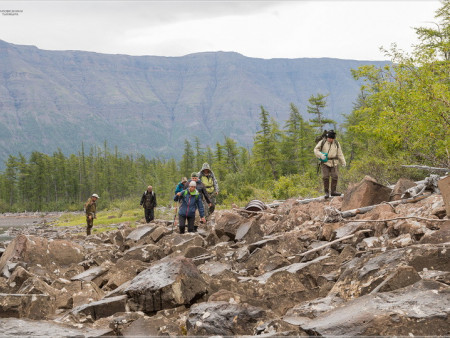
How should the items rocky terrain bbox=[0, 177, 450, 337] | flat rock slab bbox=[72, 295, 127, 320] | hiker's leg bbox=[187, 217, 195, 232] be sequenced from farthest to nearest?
hiker's leg bbox=[187, 217, 195, 232]
flat rock slab bbox=[72, 295, 127, 320]
rocky terrain bbox=[0, 177, 450, 337]

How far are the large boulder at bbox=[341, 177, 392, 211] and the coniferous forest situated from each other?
8.35 ft

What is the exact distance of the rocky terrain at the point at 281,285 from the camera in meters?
4.47

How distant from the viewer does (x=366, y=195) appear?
38.2ft

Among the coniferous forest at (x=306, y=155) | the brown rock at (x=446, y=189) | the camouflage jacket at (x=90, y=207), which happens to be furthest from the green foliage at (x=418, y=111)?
the camouflage jacket at (x=90, y=207)

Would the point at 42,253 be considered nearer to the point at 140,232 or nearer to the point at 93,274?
Answer: the point at 93,274

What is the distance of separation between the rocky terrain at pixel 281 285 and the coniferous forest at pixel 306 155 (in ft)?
17.7

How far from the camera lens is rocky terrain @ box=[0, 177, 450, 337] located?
447 centimetres

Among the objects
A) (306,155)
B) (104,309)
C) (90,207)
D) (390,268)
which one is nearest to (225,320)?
(390,268)

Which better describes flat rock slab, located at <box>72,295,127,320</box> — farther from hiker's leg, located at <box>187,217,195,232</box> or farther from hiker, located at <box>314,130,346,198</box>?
hiker, located at <box>314,130,346,198</box>

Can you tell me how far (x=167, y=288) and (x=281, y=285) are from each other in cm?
182

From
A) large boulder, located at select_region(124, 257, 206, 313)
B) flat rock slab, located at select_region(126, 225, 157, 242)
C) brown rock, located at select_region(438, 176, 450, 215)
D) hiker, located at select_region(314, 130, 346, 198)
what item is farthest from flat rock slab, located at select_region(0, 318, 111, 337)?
flat rock slab, located at select_region(126, 225, 157, 242)

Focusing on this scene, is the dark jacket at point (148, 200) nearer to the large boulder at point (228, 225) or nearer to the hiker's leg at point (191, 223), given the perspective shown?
the hiker's leg at point (191, 223)

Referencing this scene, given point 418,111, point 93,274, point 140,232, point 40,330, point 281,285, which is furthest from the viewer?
point 418,111

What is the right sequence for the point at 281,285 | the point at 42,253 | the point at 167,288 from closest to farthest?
the point at 167,288 → the point at 281,285 → the point at 42,253
